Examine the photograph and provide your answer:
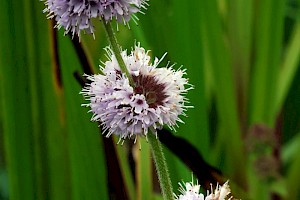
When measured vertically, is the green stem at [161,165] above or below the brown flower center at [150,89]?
below

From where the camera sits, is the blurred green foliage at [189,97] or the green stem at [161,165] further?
the blurred green foliage at [189,97]

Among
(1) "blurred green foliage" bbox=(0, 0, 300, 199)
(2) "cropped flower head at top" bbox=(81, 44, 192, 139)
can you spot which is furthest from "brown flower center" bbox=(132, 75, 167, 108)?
Answer: (1) "blurred green foliage" bbox=(0, 0, 300, 199)

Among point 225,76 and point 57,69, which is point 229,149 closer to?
point 225,76

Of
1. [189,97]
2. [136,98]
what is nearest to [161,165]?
[136,98]

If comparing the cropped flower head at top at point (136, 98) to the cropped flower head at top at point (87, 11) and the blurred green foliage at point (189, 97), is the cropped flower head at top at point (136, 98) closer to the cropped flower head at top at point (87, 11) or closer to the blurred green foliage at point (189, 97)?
the cropped flower head at top at point (87, 11)

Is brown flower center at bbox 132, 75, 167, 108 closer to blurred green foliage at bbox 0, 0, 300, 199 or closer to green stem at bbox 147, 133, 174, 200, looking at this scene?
green stem at bbox 147, 133, 174, 200

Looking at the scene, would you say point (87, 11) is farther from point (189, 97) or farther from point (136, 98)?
point (189, 97)

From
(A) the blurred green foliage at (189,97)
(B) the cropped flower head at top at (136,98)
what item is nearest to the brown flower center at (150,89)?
(B) the cropped flower head at top at (136,98)
